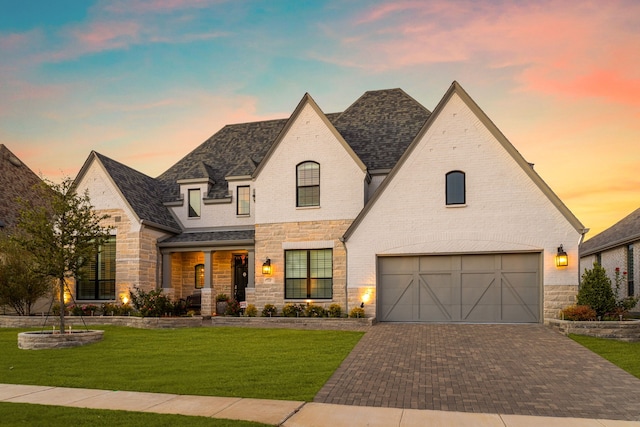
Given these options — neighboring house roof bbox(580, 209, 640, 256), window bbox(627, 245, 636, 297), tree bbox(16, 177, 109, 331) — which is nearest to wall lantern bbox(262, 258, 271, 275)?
tree bbox(16, 177, 109, 331)

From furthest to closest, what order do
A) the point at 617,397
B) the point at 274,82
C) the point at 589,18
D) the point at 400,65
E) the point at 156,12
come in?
the point at 274,82 < the point at 400,65 < the point at 156,12 < the point at 589,18 < the point at 617,397

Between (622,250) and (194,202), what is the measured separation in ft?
77.7

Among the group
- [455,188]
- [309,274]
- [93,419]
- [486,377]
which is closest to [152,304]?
[309,274]

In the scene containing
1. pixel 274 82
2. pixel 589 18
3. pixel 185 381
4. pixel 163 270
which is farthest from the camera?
pixel 163 270

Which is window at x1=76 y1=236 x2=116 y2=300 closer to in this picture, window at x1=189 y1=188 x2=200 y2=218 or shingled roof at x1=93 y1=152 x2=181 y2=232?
shingled roof at x1=93 y1=152 x2=181 y2=232

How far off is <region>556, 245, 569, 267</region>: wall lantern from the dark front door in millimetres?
15261

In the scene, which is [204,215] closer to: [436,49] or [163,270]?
[163,270]

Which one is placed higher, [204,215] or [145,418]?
[204,215]

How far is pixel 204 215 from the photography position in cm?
2558

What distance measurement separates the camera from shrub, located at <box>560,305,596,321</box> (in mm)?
15805

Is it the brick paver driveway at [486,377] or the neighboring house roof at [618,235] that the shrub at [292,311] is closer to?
the brick paver driveway at [486,377]

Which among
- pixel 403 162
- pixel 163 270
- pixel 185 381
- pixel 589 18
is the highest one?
pixel 589 18

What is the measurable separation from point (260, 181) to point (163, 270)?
7.17m

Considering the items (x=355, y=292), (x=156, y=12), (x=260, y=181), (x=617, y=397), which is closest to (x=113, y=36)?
(x=156, y=12)
